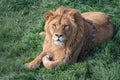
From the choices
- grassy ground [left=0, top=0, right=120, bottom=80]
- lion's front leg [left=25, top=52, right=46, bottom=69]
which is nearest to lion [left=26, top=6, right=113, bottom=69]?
lion's front leg [left=25, top=52, right=46, bottom=69]

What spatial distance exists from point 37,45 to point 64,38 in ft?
3.82

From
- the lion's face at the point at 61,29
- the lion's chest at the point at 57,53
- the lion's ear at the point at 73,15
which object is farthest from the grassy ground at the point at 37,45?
the lion's ear at the point at 73,15

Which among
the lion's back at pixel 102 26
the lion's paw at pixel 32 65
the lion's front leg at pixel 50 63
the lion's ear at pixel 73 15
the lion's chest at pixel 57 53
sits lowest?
the lion's paw at pixel 32 65

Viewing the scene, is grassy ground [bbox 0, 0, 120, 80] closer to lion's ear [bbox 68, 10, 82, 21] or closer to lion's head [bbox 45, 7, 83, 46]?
lion's head [bbox 45, 7, 83, 46]

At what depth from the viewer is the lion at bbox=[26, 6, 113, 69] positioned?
25.0 ft

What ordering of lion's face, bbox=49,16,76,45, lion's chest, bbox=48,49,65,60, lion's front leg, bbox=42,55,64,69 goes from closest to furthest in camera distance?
lion's face, bbox=49,16,76,45
lion's front leg, bbox=42,55,64,69
lion's chest, bbox=48,49,65,60

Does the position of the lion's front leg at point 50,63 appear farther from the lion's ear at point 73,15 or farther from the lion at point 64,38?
the lion's ear at point 73,15

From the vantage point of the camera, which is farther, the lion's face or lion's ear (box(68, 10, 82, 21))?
lion's ear (box(68, 10, 82, 21))

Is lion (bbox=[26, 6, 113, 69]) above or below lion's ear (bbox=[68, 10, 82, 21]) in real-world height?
below

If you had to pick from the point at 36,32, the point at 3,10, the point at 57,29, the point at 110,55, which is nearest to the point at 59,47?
the point at 57,29

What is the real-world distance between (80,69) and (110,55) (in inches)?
25.5

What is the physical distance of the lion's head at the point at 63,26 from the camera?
7.54 meters

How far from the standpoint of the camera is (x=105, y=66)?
7.59 meters

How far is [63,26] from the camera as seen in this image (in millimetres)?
7609
